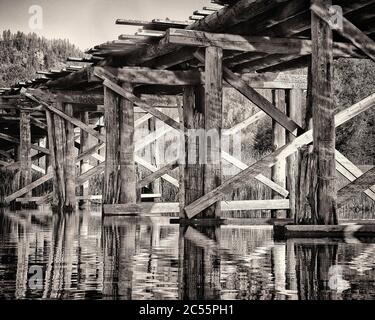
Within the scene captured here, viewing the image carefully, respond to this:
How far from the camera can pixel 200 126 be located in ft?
41.2

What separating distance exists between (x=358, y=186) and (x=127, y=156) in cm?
590

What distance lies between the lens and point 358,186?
9219mm

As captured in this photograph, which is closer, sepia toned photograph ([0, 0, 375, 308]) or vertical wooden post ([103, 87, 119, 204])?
sepia toned photograph ([0, 0, 375, 308])

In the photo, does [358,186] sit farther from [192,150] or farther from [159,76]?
[159,76]

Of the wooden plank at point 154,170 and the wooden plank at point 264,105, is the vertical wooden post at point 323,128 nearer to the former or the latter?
the wooden plank at point 264,105

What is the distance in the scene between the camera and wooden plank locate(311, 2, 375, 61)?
30.4 ft

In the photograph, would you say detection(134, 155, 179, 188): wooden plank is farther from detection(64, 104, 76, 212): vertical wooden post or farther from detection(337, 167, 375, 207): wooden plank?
detection(337, 167, 375, 207): wooden plank

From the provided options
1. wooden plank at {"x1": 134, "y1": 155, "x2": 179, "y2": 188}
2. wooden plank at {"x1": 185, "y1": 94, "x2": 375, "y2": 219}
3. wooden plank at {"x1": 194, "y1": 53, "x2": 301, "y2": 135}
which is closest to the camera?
wooden plank at {"x1": 185, "y1": 94, "x2": 375, "y2": 219}

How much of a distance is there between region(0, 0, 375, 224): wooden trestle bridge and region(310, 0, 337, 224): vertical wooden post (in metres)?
0.01

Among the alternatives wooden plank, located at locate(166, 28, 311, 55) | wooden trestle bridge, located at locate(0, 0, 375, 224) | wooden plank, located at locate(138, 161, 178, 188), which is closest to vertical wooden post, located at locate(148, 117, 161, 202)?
wooden trestle bridge, located at locate(0, 0, 375, 224)

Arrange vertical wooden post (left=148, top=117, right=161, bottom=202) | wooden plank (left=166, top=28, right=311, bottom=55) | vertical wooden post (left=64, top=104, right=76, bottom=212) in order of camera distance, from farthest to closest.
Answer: vertical wooden post (left=148, top=117, right=161, bottom=202) → vertical wooden post (left=64, top=104, right=76, bottom=212) → wooden plank (left=166, top=28, right=311, bottom=55)

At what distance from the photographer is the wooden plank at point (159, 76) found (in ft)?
43.0
